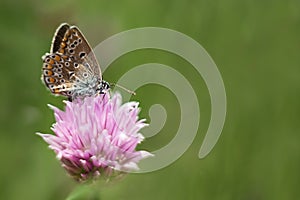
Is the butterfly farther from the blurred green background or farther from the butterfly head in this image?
the blurred green background

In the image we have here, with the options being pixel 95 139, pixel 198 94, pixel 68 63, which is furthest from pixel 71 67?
pixel 198 94

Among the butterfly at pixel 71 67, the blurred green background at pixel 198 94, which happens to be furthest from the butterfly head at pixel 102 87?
the blurred green background at pixel 198 94

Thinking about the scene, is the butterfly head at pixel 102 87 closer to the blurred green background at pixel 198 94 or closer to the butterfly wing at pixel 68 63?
the butterfly wing at pixel 68 63

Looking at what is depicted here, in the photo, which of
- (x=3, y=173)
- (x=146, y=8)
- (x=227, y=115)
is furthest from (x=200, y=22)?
(x=3, y=173)

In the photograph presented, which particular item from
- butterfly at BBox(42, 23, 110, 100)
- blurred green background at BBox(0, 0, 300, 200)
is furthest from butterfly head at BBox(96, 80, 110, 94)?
blurred green background at BBox(0, 0, 300, 200)

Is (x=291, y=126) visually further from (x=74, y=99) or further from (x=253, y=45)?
(x=74, y=99)

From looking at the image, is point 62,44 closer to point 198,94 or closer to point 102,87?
point 102,87
